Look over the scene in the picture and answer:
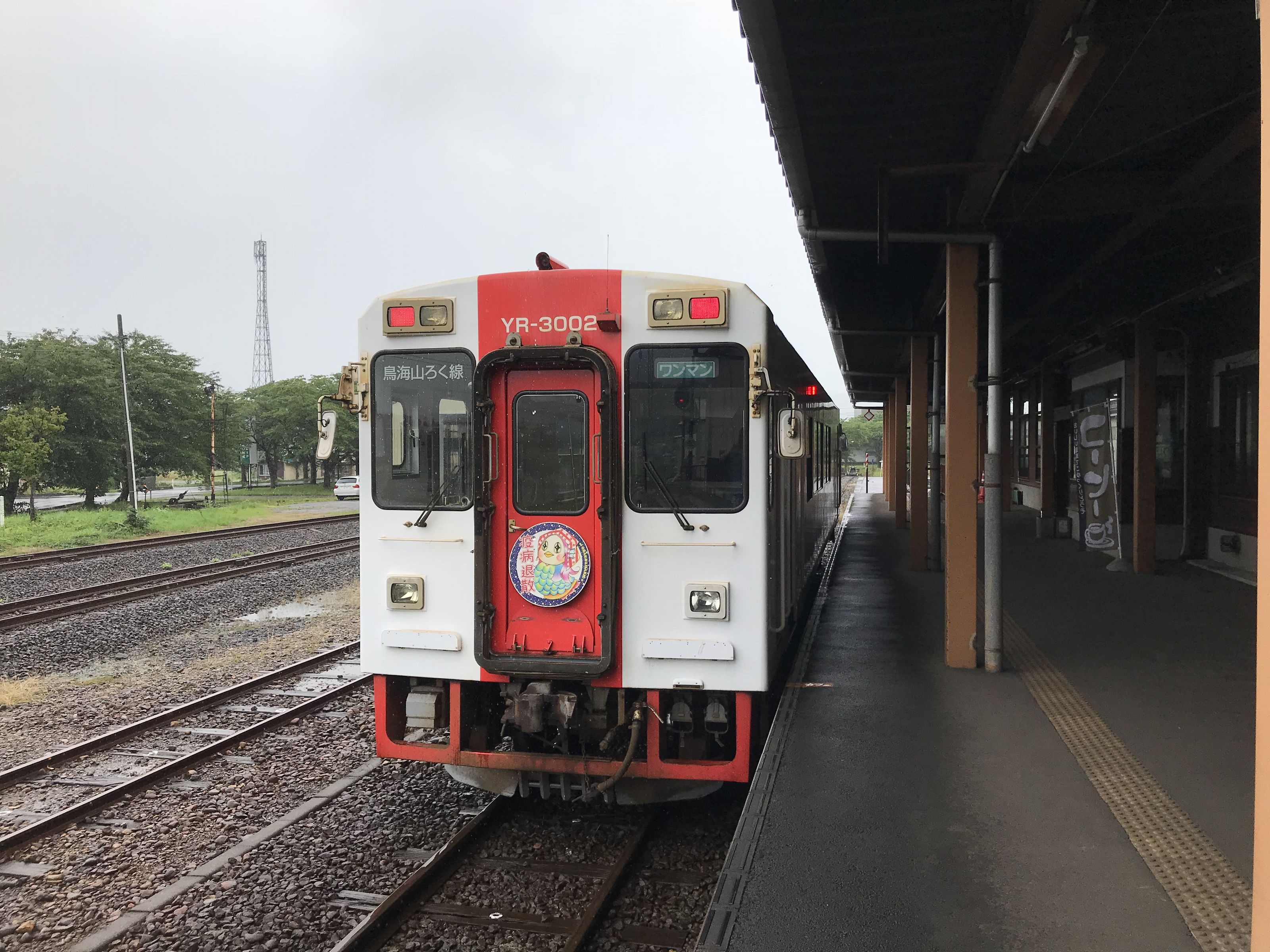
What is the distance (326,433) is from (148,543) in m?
17.6

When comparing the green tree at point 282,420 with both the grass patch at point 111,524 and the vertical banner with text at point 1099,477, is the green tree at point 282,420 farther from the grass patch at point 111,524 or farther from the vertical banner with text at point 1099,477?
the vertical banner with text at point 1099,477

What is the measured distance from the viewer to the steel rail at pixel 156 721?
628cm

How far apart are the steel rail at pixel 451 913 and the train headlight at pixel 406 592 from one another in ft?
4.31

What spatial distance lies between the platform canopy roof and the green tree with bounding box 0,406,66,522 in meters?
23.0

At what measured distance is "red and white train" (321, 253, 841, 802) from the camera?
4.92 meters

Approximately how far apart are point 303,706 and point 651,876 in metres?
4.15

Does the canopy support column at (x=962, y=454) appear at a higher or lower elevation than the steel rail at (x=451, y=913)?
higher

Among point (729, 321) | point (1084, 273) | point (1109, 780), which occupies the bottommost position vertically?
point (1109, 780)

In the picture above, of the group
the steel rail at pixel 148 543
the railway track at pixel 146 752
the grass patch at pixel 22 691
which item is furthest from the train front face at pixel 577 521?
the steel rail at pixel 148 543

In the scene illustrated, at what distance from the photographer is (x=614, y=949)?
4074mm

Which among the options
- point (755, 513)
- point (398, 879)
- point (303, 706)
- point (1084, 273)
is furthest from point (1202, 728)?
point (303, 706)

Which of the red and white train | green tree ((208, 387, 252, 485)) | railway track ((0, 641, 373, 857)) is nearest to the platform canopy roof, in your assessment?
the red and white train

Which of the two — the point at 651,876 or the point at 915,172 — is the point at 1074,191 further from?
the point at 651,876

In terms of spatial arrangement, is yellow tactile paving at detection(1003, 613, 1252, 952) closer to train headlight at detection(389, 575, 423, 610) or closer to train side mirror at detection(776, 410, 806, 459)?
train side mirror at detection(776, 410, 806, 459)
